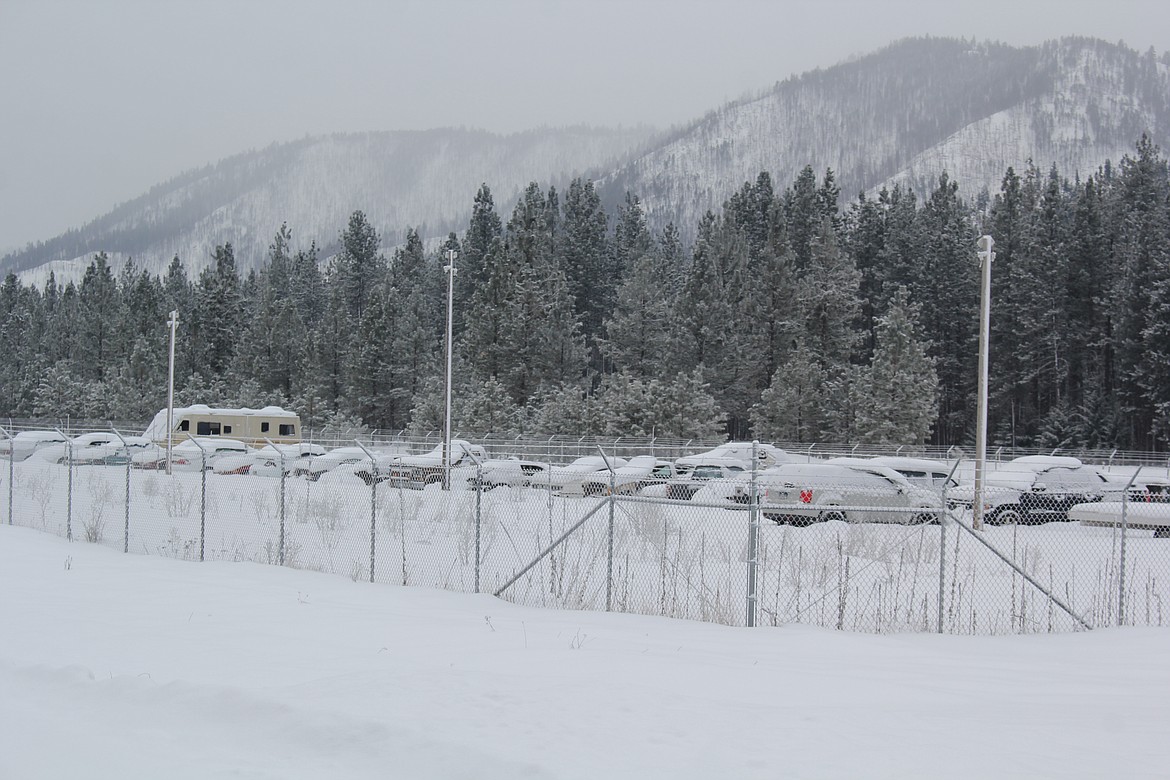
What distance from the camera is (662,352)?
172 feet

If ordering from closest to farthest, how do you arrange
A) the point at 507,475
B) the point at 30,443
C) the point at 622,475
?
1. the point at 622,475
2. the point at 507,475
3. the point at 30,443

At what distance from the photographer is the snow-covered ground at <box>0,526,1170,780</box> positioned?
548 cm

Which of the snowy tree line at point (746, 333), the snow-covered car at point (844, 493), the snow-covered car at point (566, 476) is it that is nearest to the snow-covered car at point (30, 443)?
the snowy tree line at point (746, 333)

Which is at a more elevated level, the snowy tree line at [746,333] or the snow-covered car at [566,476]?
the snowy tree line at [746,333]

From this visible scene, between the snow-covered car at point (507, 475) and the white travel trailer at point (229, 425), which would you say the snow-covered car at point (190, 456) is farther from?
the snow-covered car at point (507, 475)

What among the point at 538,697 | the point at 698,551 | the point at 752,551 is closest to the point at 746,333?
the point at 698,551

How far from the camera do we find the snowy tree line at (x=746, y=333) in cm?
4747

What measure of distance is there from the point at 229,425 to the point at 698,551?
1360 inches

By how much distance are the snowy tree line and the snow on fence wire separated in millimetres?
23629

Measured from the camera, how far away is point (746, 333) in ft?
177

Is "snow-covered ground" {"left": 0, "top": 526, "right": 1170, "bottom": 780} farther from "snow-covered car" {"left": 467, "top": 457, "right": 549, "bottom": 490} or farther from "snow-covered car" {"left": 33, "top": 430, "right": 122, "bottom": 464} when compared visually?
"snow-covered car" {"left": 33, "top": 430, "right": 122, "bottom": 464}

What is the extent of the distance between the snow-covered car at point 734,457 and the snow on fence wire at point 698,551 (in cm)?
418

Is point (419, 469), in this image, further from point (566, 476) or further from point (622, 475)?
point (622, 475)

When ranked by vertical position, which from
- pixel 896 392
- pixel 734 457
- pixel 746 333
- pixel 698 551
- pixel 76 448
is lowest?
pixel 76 448
